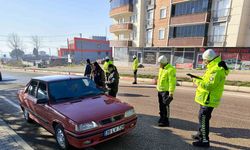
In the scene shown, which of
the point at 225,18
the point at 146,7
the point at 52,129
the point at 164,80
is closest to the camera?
the point at 52,129

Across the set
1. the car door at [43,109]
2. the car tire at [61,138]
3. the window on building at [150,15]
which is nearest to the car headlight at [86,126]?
the car tire at [61,138]

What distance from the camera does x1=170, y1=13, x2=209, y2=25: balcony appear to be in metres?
21.4

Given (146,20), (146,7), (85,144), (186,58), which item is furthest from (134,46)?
(85,144)

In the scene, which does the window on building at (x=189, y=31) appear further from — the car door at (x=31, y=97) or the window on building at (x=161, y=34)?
the car door at (x=31, y=97)

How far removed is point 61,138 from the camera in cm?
357

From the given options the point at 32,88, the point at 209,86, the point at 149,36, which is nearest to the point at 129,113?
the point at 209,86

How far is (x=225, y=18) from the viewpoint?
65.3 ft

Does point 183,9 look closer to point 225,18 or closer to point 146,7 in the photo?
point 225,18

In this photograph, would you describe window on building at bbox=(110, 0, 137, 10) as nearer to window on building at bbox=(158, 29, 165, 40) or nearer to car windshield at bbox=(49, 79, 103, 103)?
window on building at bbox=(158, 29, 165, 40)

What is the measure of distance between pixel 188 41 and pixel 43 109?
73.0 ft

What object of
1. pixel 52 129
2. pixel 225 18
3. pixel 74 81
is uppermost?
pixel 225 18

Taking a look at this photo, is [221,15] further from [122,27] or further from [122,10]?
[122,10]

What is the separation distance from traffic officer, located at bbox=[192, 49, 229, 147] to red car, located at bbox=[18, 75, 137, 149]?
1.48 metres

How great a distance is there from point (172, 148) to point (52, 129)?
268cm
